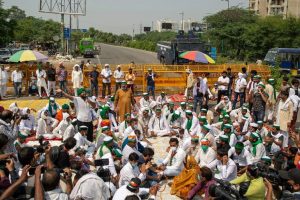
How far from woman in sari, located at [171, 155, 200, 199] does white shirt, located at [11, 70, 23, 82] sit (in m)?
10.9

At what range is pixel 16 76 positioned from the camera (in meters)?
16.8

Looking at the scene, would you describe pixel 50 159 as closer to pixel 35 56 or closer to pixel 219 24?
pixel 35 56

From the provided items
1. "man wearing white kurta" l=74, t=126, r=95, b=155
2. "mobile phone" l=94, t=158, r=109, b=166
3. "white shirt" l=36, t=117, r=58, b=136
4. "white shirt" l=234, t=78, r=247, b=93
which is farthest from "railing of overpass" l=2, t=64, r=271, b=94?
"mobile phone" l=94, t=158, r=109, b=166

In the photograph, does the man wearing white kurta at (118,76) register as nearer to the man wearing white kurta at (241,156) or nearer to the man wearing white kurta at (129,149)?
the man wearing white kurta at (129,149)

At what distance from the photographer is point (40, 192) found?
4598 millimetres

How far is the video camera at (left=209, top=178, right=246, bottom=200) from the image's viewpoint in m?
5.66

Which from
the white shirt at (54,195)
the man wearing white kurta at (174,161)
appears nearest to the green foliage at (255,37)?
the man wearing white kurta at (174,161)

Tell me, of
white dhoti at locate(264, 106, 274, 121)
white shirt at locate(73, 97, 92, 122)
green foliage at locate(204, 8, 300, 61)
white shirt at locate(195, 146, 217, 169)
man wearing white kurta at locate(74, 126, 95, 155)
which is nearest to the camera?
white shirt at locate(195, 146, 217, 169)

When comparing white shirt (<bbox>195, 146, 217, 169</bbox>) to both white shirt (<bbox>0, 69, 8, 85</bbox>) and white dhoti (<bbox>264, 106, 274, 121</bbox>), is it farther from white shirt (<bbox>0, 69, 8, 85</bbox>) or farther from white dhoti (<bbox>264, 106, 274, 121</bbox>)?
white shirt (<bbox>0, 69, 8, 85</bbox>)

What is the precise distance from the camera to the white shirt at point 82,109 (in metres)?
9.68

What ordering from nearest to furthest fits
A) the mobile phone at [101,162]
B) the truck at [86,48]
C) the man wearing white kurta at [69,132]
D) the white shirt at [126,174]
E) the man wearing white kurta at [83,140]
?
the mobile phone at [101,162], the white shirt at [126,174], the man wearing white kurta at [83,140], the man wearing white kurta at [69,132], the truck at [86,48]

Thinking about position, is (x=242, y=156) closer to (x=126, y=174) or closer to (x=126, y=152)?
(x=126, y=152)

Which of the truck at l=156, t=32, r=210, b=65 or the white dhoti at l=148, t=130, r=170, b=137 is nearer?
the white dhoti at l=148, t=130, r=170, b=137

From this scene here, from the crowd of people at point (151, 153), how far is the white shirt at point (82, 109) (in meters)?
0.02
